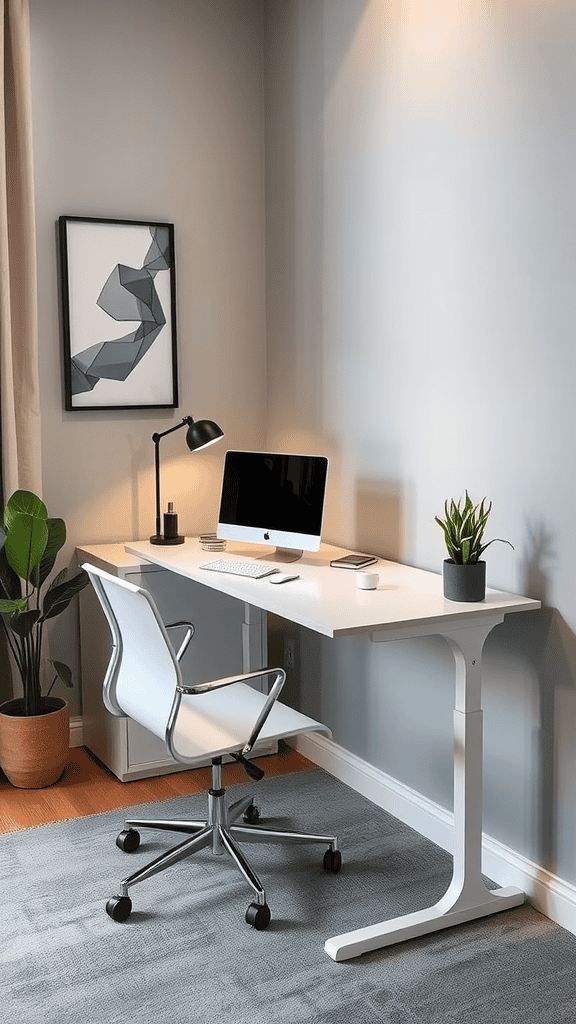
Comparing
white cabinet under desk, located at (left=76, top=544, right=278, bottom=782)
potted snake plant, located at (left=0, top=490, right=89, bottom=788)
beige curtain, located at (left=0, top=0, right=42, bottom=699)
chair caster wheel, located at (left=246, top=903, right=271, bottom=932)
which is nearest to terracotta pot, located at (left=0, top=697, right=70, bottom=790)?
potted snake plant, located at (left=0, top=490, right=89, bottom=788)

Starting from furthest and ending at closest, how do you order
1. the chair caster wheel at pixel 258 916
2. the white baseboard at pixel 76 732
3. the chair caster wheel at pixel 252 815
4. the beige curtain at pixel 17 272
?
1. the white baseboard at pixel 76 732
2. the beige curtain at pixel 17 272
3. the chair caster wheel at pixel 252 815
4. the chair caster wheel at pixel 258 916

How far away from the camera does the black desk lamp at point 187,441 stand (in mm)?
3469

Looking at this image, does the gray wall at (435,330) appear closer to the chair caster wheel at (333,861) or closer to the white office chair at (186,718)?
the chair caster wheel at (333,861)

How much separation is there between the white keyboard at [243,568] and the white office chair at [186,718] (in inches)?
8.7

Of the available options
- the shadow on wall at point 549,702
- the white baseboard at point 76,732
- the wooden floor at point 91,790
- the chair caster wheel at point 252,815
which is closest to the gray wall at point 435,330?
the shadow on wall at point 549,702

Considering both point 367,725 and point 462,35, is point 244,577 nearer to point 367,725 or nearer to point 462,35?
point 367,725

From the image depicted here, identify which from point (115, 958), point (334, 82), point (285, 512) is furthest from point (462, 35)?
point (115, 958)

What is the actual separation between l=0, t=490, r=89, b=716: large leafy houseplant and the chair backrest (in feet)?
1.99

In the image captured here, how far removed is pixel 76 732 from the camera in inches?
149

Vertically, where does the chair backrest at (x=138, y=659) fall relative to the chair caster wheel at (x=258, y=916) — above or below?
above

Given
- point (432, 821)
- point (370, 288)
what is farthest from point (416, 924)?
point (370, 288)

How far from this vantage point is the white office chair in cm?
247

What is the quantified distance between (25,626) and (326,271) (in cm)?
162

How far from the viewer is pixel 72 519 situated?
3.72m
